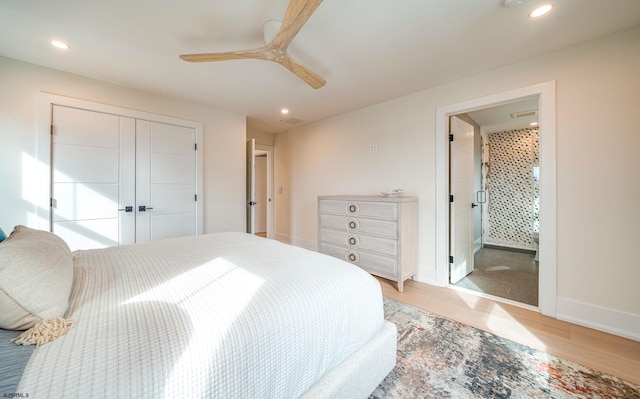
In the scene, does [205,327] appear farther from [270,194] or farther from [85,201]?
[270,194]

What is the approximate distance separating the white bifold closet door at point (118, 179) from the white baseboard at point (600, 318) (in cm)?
424

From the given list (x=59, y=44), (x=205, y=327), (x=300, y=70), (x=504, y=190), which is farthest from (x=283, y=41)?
(x=504, y=190)

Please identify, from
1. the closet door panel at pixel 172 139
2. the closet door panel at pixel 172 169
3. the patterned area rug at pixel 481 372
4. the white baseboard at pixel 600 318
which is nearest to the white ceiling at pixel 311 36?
the closet door panel at pixel 172 139

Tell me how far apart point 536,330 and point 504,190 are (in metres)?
3.71

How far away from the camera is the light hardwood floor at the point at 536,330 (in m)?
1.61

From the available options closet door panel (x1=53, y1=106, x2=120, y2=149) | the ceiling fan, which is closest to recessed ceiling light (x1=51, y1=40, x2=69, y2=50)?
closet door panel (x1=53, y1=106, x2=120, y2=149)

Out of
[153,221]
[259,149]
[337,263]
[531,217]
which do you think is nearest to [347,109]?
[259,149]

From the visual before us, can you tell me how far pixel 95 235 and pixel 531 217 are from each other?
6.81 meters

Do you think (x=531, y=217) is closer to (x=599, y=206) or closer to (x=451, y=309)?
(x=599, y=206)

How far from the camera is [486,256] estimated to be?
4.21 metres

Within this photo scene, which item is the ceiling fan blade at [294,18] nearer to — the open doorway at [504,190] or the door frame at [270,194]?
the open doorway at [504,190]

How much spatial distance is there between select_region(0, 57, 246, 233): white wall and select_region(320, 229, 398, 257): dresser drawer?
1.58 meters

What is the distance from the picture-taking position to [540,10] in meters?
1.66

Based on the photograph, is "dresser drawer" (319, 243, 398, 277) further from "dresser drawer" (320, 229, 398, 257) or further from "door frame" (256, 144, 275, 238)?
"door frame" (256, 144, 275, 238)
